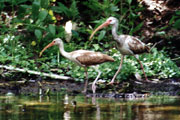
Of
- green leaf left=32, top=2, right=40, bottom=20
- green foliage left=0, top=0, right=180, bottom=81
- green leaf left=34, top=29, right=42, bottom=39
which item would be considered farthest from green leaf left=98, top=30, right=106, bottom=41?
green leaf left=32, top=2, right=40, bottom=20

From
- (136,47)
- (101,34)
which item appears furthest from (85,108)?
(101,34)

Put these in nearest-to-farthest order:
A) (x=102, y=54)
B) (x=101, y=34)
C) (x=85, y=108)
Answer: (x=85, y=108), (x=102, y=54), (x=101, y=34)

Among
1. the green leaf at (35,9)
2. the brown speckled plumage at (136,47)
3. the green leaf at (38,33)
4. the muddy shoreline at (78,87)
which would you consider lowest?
the muddy shoreline at (78,87)

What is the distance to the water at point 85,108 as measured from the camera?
5.44m

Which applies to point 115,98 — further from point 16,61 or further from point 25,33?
point 25,33

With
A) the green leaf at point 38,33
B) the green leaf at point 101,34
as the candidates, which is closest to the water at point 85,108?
the green leaf at point 38,33

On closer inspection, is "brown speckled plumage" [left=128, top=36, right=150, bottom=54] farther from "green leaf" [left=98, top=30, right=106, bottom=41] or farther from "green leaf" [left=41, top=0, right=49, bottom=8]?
"green leaf" [left=41, top=0, right=49, bottom=8]

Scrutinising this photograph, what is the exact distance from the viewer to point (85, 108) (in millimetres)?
6355

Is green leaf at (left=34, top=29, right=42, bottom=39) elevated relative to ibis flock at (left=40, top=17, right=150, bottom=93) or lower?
elevated

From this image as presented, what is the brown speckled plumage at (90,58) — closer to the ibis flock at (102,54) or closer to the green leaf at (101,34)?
the ibis flock at (102,54)

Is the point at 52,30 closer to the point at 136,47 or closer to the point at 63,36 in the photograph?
the point at 63,36

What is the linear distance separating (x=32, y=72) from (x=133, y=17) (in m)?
4.72

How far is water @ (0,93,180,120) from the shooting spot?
544cm

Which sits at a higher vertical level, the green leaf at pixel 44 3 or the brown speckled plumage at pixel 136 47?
the green leaf at pixel 44 3
